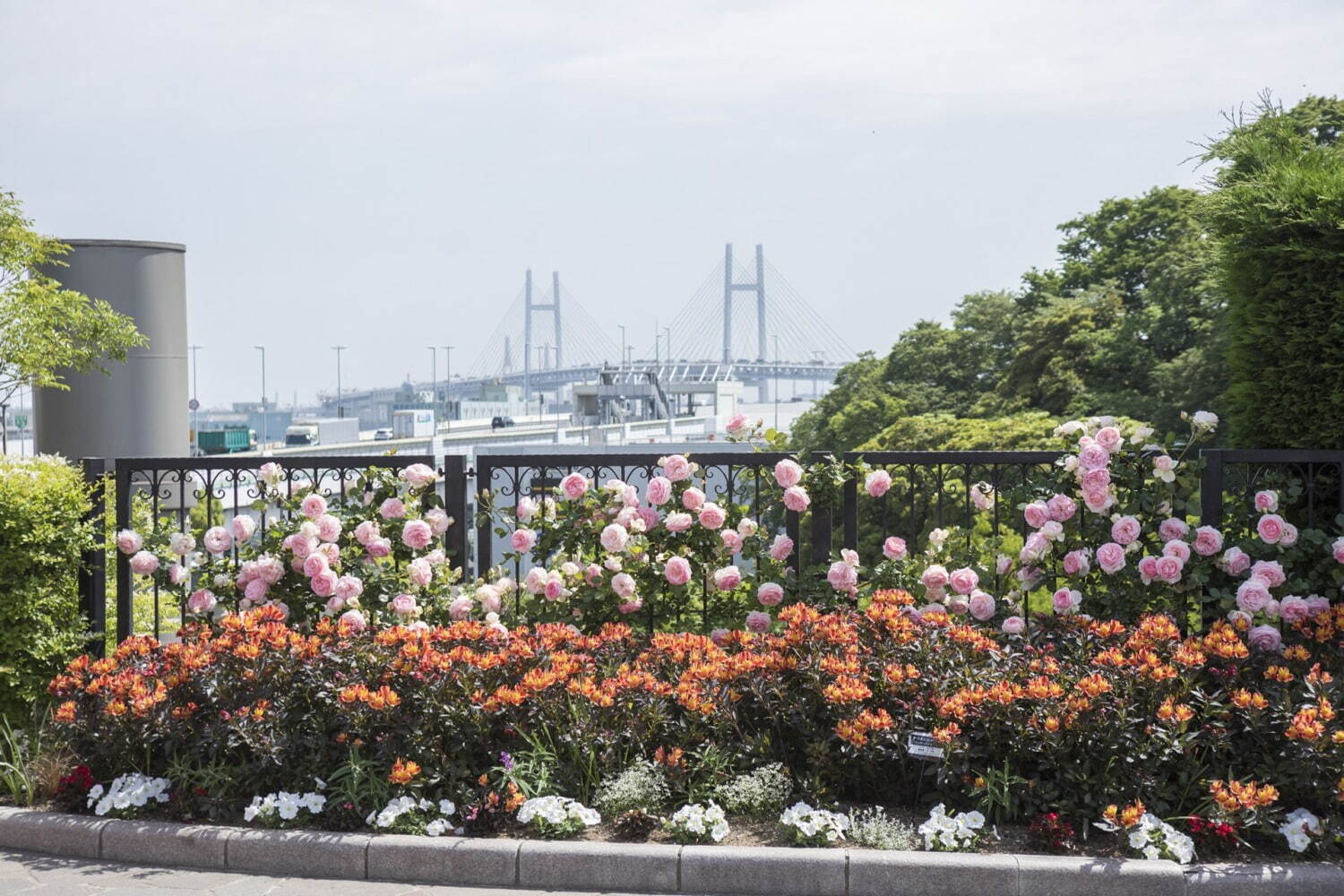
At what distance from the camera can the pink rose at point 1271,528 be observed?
596 cm

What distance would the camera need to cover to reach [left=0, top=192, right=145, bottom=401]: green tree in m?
9.09

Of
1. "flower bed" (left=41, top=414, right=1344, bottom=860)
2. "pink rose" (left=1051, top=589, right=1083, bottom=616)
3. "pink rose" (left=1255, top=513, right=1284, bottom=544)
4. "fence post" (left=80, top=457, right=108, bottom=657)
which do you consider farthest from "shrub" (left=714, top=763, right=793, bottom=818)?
"fence post" (left=80, top=457, right=108, bottom=657)

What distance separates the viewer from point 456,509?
693 cm

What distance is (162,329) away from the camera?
Answer: 13352 millimetres

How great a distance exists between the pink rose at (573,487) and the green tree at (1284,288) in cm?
359

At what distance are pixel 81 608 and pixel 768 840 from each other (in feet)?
13.1

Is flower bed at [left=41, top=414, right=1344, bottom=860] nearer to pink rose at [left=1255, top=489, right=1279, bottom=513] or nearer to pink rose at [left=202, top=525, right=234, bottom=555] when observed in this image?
pink rose at [left=1255, top=489, right=1279, bottom=513]

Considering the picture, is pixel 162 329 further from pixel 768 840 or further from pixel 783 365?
pixel 783 365

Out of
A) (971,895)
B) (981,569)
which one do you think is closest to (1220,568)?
(981,569)

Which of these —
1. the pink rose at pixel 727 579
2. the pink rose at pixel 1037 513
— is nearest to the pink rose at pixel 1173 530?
the pink rose at pixel 1037 513

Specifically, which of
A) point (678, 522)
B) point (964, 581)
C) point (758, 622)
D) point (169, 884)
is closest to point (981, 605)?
point (964, 581)

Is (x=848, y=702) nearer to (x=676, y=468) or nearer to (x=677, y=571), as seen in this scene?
(x=677, y=571)

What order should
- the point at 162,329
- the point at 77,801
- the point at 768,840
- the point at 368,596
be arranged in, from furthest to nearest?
the point at 162,329 → the point at 368,596 → the point at 77,801 → the point at 768,840

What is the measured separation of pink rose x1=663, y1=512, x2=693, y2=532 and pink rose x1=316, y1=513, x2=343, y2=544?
1771 millimetres
